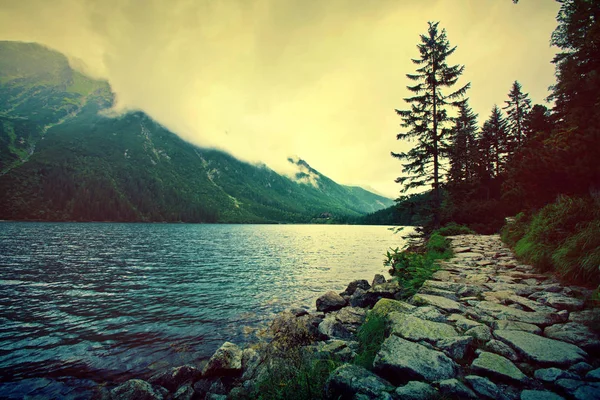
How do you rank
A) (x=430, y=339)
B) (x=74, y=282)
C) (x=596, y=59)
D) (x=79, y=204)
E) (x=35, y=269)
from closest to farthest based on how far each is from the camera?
(x=430, y=339) → (x=596, y=59) → (x=74, y=282) → (x=35, y=269) → (x=79, y=204)

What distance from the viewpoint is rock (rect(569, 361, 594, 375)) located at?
126 inches

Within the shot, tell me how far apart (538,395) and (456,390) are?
33.0 inches

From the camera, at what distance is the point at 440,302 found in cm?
637

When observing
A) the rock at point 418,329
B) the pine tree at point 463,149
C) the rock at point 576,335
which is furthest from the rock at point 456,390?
the pine tree at point 463,149

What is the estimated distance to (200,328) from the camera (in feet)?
38.1

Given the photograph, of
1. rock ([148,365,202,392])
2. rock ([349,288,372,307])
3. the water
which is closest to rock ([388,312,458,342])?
rock ([148,365,202,392])

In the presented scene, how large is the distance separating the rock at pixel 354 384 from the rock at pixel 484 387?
1.01 meters

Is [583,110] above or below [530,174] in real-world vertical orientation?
above

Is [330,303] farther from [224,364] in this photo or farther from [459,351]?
[459,351]

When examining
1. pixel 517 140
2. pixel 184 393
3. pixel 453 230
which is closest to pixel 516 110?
pixel 517 140

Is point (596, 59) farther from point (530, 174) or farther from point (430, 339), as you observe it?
point (430, 339)

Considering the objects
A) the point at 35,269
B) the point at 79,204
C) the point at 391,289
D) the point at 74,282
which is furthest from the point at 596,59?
the point at 79,204

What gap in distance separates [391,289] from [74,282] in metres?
22.8

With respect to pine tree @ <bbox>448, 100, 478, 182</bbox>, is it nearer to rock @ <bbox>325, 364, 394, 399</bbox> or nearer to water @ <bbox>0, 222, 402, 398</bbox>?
water @ <bbox>0, 222, 402, 398</bbox>
